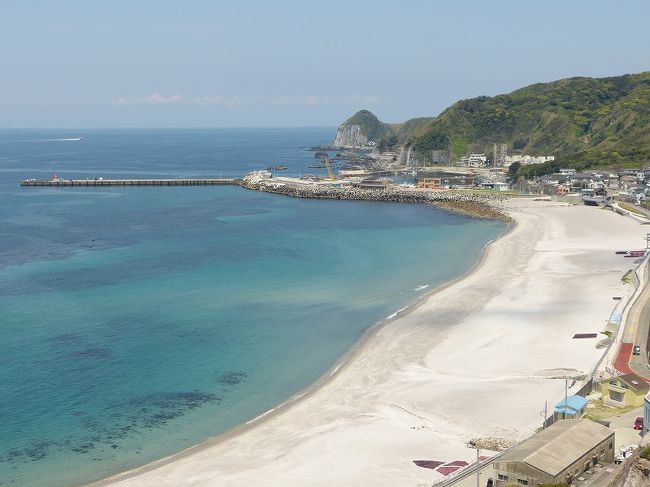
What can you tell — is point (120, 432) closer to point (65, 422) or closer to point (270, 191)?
point (65, 422)

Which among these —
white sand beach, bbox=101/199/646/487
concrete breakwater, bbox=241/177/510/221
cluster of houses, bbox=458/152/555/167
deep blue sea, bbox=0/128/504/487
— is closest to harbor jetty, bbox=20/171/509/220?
concrete breakwater, bbox=241/177/510/221

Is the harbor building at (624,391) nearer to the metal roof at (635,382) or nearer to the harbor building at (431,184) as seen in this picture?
the metal roof at (635,382)

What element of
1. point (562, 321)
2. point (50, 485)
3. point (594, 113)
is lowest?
point (50, 485)

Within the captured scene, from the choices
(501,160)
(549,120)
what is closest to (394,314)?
(501,160)

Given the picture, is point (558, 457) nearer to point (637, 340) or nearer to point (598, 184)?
point (637, 340)

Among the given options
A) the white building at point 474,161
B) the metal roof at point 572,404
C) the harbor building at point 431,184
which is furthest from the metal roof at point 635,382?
the white building at point 474,161

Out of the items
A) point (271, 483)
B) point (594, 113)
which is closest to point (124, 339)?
point (271, 483)

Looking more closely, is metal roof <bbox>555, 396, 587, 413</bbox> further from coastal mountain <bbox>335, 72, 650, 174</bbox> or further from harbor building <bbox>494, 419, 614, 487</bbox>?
coastal mountain <bbox>335, 72, 650, 174</bbox>

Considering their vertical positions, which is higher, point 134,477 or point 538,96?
point 538,96
